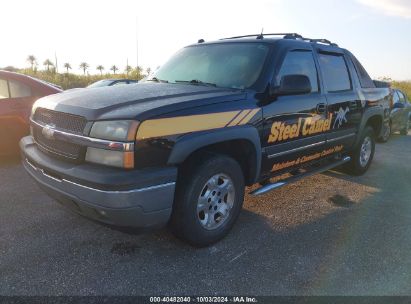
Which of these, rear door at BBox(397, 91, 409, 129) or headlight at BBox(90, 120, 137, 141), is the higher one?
headlight at BBox(90, 120, 137, 141)

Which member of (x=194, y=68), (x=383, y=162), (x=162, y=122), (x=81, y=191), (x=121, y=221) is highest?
(x=194, y=68)

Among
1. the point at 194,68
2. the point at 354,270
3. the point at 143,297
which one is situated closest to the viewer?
the point at 143,297

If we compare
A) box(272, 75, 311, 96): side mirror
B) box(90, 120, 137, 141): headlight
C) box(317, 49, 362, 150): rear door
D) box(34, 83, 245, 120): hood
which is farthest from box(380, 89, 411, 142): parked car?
box(90, 120, 137, 141): headlight

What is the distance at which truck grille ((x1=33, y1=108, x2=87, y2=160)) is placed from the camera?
285cm

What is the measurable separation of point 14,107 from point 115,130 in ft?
12.1

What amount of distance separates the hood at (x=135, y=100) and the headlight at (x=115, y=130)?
0.15 feet

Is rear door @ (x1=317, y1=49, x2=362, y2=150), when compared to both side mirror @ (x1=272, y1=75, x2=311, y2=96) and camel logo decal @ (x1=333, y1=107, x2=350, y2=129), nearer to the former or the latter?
camel logo decal @ (x1=333, y1=107, x2=350, y2=129)

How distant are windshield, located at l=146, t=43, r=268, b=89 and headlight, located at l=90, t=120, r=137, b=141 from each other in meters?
1.34

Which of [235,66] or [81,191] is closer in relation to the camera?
[81,191]

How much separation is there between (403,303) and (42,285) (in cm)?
255

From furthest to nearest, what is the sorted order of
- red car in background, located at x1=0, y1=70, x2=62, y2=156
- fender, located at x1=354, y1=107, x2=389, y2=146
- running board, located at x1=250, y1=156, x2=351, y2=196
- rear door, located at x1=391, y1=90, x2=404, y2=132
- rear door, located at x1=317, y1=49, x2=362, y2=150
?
1. rear door, located at x1=391, y1=90, x2=404, y2=132
2. red car in background, located at x1=0, y1=70, x2=62, y2=156
3. fender, located at x1=354, y1=107, x2=389, y2=146
4. rear door, located at x1=317, y1=49, x2=362, y2=150
5. running board, located at x1=250, y1=156, x2=351, y2=196

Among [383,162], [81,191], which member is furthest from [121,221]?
[383,162]

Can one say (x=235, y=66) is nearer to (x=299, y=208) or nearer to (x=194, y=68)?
(x=194, y=68)

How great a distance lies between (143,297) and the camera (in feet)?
8.44
